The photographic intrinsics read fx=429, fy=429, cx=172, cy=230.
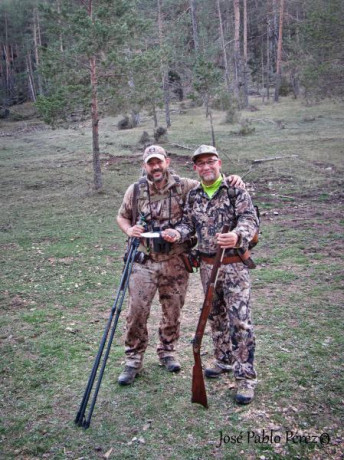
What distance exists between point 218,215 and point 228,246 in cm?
45

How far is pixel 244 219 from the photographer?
13.3ft

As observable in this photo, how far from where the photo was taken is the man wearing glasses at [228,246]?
407cm

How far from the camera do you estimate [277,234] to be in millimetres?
10102

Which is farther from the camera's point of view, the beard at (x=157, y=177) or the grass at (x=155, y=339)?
the beard at (x=157, y=177)

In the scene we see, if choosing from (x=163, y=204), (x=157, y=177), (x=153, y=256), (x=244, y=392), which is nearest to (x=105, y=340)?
(x=153, y=256)

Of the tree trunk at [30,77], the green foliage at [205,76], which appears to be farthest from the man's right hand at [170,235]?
the tree trunk at [30,77]

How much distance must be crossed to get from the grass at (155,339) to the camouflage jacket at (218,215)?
1.57 m

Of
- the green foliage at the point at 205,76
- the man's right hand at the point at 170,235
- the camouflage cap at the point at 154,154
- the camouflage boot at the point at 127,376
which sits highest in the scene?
the green foliage at the point at 205,76

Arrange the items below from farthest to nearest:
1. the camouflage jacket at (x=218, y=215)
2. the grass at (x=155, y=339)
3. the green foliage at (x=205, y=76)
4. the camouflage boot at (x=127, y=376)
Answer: the green foliage at (x=205, y=76), the camouflage boot at (x=127, y=376), the camouflage jacket at (x=218, y=215), the grass at (x=155, y=339)

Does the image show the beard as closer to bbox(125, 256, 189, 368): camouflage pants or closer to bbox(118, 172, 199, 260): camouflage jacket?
bbox(118, 172, 199, 260): camouflage jacket

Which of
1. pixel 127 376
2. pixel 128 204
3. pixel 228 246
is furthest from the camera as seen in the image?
pixel 128 204

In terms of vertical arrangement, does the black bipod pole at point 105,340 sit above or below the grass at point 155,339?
above

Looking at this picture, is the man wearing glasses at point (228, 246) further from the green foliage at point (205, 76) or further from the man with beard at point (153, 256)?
the green foliage at point (205, 76)

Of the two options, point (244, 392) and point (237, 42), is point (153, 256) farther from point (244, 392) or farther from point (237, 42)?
point (237, 42)
